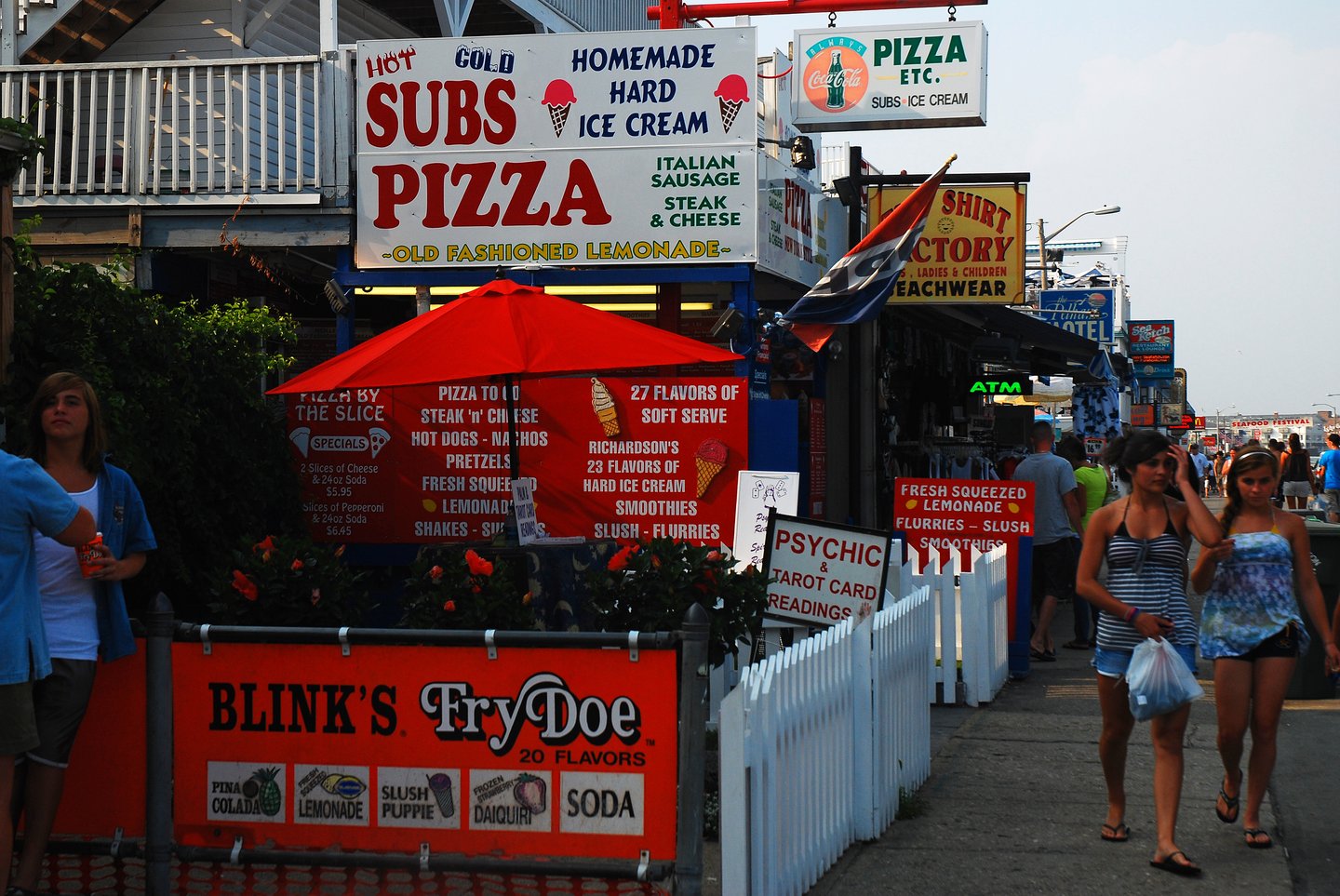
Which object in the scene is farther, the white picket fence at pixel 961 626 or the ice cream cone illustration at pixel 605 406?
the ice cream cone illustration at pixel 605 406

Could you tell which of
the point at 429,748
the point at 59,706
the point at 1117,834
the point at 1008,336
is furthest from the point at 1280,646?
the point at 1008,336

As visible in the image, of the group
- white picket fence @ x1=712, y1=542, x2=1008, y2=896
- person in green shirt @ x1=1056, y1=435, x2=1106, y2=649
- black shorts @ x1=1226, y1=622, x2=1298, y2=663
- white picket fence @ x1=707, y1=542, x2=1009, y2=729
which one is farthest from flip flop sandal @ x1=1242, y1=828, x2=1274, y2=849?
person in green shirt @ x1=1056, y1=435, x2=1106, y2=649

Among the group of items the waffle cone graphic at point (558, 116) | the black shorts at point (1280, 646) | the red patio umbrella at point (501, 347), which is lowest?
the black shorts at point (1280, 646)

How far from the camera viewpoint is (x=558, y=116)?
11.8 metres

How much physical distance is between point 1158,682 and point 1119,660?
0.30 metres

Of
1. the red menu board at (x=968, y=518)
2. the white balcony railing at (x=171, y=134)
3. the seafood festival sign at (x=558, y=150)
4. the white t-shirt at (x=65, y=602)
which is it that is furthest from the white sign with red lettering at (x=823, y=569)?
the white balcony railing at (x=171, y=134)

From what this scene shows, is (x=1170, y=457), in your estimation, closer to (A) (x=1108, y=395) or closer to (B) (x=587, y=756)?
(B) (x=587, y=756)

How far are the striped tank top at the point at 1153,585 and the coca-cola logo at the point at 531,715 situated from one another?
241cm

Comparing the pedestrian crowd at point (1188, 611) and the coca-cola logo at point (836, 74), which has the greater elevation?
the coca-cola logo at point (836, 74)

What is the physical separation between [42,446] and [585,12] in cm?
1611

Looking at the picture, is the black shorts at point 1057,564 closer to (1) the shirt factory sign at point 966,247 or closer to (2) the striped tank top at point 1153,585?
(1) the shirt factory sign at point 966,247

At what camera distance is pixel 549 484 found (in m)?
10.5

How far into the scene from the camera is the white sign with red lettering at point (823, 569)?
27.4ft

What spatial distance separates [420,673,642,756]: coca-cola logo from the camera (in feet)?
15.9
